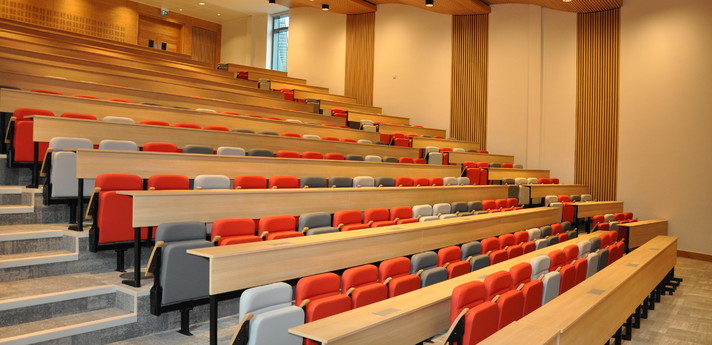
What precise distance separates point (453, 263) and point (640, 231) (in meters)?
2.72

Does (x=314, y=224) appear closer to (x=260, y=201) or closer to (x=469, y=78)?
(x=260, y=201)

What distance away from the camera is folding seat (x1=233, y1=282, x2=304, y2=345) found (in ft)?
5.10

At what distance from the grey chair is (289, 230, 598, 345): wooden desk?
712 mm

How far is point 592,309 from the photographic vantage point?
1.87m

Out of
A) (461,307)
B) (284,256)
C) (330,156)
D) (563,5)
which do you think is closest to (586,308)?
(461,307)

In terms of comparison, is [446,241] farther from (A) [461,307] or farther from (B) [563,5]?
(B) [563,5]

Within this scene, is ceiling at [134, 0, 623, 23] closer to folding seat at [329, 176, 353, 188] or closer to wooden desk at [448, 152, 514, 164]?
wooden desk at [448, 152, 514, 164]

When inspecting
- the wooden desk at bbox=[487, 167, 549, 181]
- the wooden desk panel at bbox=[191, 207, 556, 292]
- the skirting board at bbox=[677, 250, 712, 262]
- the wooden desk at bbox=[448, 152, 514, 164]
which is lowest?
the skirting board at bbox=[677, 250, 712, 262]

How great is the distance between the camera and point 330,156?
4117 millimetres

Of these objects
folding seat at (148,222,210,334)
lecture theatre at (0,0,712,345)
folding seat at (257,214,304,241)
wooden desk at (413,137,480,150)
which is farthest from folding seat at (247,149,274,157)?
wooden desk at (413,137,480,150)

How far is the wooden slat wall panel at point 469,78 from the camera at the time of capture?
6648mm

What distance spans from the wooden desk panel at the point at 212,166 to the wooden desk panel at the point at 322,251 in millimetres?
882

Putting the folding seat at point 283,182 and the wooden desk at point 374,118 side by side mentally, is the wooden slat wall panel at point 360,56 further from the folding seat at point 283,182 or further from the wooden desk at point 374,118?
the folding seat at point 283,182

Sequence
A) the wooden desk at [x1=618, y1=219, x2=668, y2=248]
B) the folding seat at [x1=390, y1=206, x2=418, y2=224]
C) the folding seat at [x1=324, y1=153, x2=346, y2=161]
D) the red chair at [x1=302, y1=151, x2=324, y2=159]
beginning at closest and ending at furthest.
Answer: the folding seat at [x1=390, y1=206, x2=418, y2=224], the red chair at [x1=302, y1=151, x2=324, y2=159], the folding seat at [x1=324, y1=153, x2=346, y2=161], the wooden desk at [x1=618, y1=219, x2=668, y2=248]
